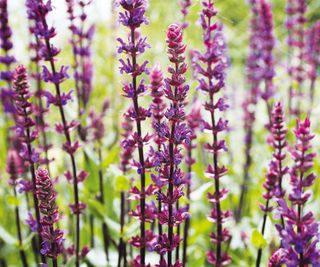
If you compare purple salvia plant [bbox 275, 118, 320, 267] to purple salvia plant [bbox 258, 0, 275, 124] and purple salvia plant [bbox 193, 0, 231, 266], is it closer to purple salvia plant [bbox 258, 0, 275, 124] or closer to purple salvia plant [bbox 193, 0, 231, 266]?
purple salvia plant [bbox 193, 0, 231, 266]

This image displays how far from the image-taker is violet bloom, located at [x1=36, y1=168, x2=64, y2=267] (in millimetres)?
1763

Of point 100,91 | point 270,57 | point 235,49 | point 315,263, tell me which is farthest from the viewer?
point 235,49

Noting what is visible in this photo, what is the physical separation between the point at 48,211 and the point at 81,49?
1946mm

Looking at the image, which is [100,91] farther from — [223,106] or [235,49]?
[223,106]

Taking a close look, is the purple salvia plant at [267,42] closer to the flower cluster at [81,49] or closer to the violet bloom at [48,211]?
the flower cluster at [81,49]

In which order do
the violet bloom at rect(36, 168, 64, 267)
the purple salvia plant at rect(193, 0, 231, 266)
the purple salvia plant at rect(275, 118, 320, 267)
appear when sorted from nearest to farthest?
the purple salvia plant at rect(275, 118, 320, 267) → the violet bloom at rect(36, 168, 64, 267) → the purple salvia plant at rect(193, 0, 231, 266)

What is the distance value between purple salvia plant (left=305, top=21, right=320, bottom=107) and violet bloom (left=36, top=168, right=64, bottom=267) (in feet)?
10.1

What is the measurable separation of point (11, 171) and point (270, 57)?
2.00m

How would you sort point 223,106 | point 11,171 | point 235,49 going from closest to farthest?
point 223,106
point 11,171
point 235,49

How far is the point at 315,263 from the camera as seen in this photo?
5.72ft

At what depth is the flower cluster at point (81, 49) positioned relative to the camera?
3.14m

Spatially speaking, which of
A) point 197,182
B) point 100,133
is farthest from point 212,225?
point 100,133

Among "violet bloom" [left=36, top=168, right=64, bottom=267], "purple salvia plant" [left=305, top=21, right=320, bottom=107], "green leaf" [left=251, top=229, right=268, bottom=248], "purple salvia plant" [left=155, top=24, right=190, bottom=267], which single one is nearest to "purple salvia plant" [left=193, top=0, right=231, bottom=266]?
"green leaf" [left=251, top=229, right=268, bottom=248]

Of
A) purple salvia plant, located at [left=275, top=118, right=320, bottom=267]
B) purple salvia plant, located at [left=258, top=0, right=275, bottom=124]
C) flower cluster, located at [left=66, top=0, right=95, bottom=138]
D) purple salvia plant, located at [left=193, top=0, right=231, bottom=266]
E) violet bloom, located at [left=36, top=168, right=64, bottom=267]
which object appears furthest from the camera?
purple salvia plant, located at [left=258, top=0, right=275, bottom=124]
